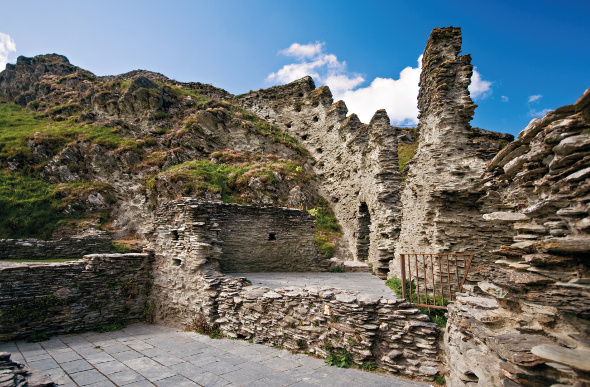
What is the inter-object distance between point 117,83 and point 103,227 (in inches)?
Result: 952

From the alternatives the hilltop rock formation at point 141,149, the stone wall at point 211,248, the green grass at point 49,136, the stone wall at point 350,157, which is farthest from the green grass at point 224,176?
the green grass at point 49,136

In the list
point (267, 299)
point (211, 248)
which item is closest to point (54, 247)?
point (211, 248)

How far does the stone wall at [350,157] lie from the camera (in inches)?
575

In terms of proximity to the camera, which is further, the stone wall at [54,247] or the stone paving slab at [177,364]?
the stone wall at [54,247]

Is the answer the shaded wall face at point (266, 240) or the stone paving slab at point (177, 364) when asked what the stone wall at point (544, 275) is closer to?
the stone paving slab at point (177, 364)

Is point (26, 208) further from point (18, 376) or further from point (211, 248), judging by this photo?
point (18, 376)

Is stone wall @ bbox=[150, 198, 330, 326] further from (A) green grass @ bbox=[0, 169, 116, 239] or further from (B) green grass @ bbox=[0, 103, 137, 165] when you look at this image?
(B) green grass @ bbox=[0, 103, 137, 165]

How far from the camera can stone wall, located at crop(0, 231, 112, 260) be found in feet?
48.0

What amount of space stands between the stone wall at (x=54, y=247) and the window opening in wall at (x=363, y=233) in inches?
600

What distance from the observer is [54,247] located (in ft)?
51.3

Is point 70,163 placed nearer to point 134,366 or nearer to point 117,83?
point 117,83

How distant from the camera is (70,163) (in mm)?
24797

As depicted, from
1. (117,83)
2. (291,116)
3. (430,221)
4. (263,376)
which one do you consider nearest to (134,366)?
(263,376)

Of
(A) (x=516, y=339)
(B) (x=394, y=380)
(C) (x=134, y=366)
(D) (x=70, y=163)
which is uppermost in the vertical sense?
(D) (x=70, y=163)
